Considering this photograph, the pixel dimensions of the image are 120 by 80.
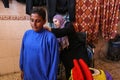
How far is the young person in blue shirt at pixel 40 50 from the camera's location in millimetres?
1536

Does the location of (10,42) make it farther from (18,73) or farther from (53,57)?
(53,57)

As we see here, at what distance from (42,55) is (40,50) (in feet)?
0.15

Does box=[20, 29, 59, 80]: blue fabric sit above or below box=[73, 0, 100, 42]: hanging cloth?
below

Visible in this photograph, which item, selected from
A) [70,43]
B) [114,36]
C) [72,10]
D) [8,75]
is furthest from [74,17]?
[8,75]

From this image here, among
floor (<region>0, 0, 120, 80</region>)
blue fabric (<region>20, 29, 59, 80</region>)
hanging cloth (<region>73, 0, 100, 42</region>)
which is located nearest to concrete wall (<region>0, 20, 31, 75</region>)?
floor (<region>0, 0, 120, 80</region>)

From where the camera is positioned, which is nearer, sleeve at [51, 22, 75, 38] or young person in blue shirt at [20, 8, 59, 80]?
young person in blue shirt at [20, 8, 59, 80]

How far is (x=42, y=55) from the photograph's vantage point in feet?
5.03

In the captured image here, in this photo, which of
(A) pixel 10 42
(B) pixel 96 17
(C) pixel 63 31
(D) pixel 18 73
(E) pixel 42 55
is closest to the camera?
(E) pixel 42 55

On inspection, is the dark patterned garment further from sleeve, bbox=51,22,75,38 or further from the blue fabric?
the blue fabric

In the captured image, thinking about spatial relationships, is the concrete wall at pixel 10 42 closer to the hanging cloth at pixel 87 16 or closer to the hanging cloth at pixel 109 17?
the hanging cloth at pixel 87 16

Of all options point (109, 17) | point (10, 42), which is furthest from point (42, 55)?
point (109, 17)

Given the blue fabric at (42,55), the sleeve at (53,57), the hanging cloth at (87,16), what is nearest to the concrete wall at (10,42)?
the hanging cloth at (87,16)

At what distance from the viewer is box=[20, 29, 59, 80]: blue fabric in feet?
5.04

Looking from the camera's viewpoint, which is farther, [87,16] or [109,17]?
[109,17]
